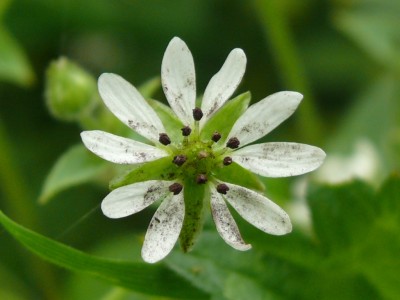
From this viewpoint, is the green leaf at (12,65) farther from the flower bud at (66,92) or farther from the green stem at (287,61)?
the green stem at (287,61)

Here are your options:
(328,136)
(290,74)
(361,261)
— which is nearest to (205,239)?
(361,261)

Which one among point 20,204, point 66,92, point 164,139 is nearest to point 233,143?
point 164,139

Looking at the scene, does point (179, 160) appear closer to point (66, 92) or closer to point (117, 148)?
point (117, 148)

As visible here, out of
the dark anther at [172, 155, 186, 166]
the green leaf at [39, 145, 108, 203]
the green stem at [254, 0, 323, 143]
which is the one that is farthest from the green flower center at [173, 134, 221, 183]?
A: the green stem at [254, 0, 323, 143]

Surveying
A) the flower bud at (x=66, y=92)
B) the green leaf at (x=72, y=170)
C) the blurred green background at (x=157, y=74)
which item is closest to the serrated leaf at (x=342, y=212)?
the blurred green background at (x=157, y=74)

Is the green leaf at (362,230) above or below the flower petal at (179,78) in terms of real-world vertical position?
below

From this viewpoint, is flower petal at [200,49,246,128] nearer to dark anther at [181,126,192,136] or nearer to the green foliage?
dark anther at [181,126,192,136]
